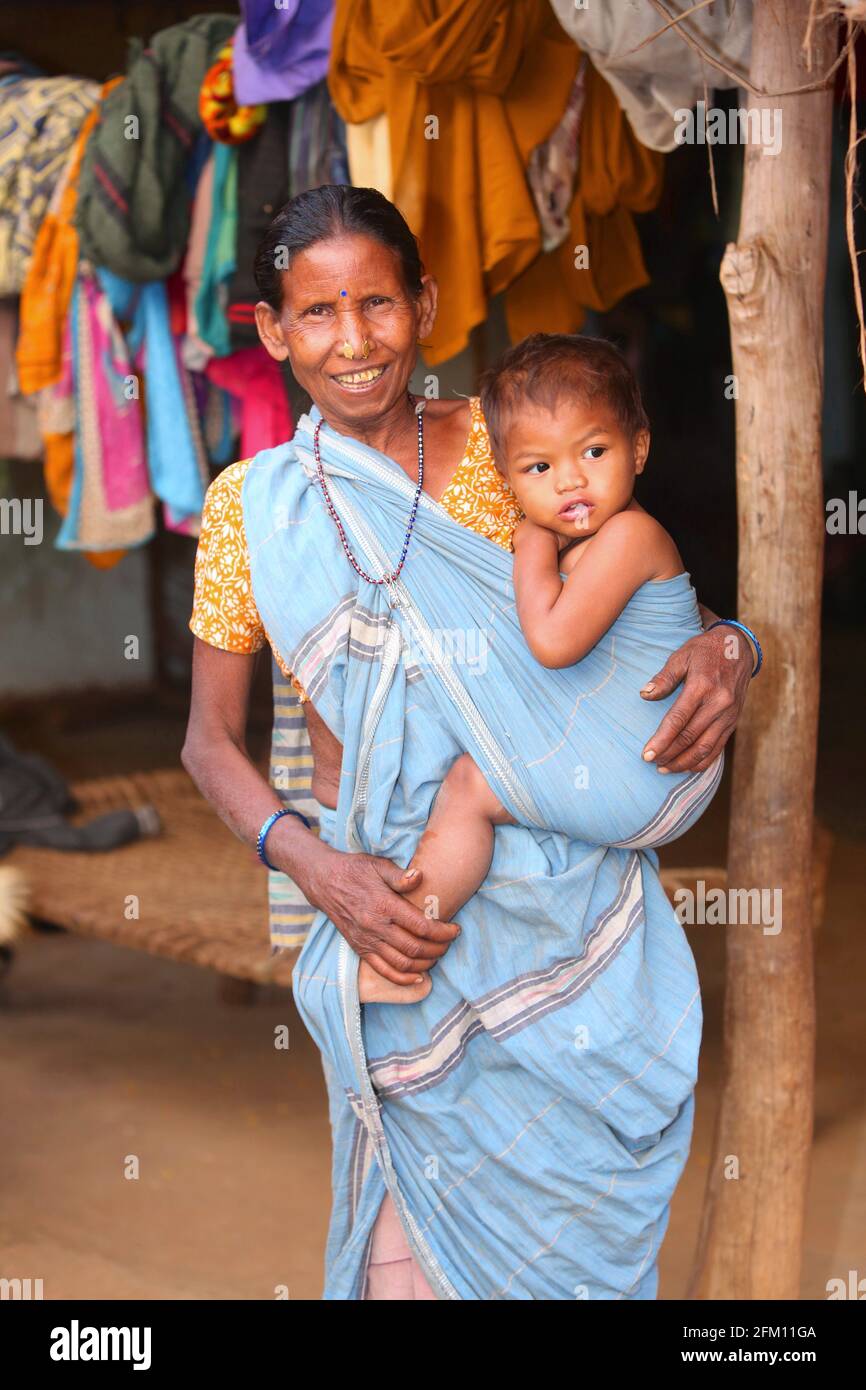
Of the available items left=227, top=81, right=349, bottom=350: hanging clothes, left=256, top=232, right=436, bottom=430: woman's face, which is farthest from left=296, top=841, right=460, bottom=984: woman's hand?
left=227, top=81, right=349, bottom=350: hanging clothes

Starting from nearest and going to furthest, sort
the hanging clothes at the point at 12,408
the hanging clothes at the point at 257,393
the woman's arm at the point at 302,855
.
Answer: the woman's arm at the point at 302,855, the hanging clothes at the point at 257,393, the hanging clothes at the point at 12,408

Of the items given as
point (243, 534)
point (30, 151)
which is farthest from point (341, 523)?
point (30, 151)

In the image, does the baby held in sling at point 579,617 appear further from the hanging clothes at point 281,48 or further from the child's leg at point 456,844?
the hanging clothes at point 281,48

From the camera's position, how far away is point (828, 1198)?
352 centimetres

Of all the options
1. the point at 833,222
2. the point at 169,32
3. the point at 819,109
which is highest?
the point at 833,222

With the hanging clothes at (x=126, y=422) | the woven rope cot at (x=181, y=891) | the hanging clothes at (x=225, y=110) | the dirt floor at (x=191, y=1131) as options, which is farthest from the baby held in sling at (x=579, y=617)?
the hanging clothes at (x=126, y=422)

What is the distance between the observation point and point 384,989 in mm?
2086

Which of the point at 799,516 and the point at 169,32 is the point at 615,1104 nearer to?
the point at 799,516

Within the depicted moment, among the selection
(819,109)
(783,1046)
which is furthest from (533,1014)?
(819,109)

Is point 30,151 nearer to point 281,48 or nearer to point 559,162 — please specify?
point 281,48

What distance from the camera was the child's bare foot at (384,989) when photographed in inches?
81.9

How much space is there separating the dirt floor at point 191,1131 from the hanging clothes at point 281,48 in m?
2.63

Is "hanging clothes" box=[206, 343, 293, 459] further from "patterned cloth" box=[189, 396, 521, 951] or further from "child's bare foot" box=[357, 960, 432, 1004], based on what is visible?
"child's bare foot" box=[357, 960, 432, 1004]

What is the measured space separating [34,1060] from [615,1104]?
276 cm
